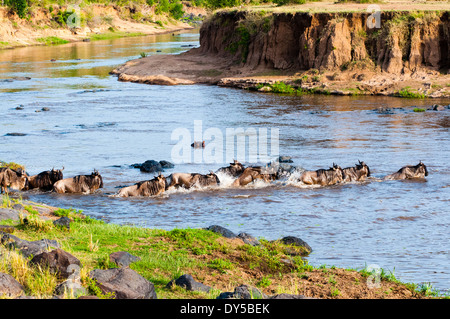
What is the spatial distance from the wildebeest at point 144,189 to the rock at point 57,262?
6.69 metres

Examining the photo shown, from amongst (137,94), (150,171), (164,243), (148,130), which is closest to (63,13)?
(137,94)

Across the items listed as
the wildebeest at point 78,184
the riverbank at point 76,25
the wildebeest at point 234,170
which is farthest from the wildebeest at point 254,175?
the riverbank at point 76,25

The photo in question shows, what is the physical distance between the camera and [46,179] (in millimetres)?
15133

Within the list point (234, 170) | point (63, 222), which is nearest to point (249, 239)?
point (63, 222)

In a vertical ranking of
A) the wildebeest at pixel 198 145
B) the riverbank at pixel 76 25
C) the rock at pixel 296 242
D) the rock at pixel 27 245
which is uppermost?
the riverbank at pixel 76 25

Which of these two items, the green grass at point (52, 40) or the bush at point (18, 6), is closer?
the bush at point (18, 6)

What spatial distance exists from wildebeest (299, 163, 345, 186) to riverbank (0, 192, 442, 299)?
519cm

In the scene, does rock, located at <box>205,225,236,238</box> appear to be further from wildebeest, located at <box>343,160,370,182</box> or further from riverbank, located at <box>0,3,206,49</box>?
riverbank, located at <box>0,3,206,49</box>

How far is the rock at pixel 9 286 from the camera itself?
675cm

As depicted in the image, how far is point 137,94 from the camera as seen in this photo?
34031mm

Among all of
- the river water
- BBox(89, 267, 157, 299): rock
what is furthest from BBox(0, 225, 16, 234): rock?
the river water

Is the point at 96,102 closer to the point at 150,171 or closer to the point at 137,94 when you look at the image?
the point at 137,94

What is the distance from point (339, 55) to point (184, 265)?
27.4m

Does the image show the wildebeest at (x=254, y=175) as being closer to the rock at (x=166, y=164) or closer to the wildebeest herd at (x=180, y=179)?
the wildebeest herd at (x=180, y=179)
